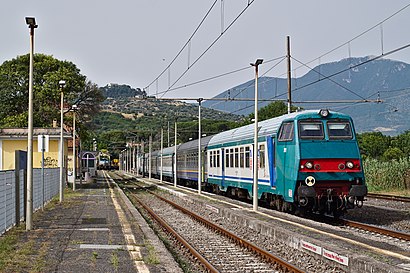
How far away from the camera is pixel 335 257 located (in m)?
10.9

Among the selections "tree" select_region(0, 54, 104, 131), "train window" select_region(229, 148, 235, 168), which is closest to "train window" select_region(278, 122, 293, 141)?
"train window" select_region(229, 148, 235, 168)

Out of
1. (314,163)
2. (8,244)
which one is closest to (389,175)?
(314,163)

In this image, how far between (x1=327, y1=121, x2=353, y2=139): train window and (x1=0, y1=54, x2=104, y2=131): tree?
33.6 meters

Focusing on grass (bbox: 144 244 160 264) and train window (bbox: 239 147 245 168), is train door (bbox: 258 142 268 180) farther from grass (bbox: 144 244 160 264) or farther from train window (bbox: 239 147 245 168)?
grass (bbox: 144 244 160 264)

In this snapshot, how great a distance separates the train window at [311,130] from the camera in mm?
18359

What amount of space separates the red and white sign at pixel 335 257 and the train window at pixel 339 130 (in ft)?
25.0

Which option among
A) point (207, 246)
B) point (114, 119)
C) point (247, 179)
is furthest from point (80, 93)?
point (114, 119)

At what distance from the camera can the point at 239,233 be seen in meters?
16.7

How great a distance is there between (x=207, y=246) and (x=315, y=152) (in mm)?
5194

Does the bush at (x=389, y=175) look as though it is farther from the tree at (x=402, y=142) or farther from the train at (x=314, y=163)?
the tree at (x=402, y=142)

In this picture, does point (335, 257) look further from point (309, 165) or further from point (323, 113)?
point (323, 113)

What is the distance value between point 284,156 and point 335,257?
27.3ft

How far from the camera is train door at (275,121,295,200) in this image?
61.0 ft

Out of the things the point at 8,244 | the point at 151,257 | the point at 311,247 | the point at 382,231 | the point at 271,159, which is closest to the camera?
the point at 151,257
